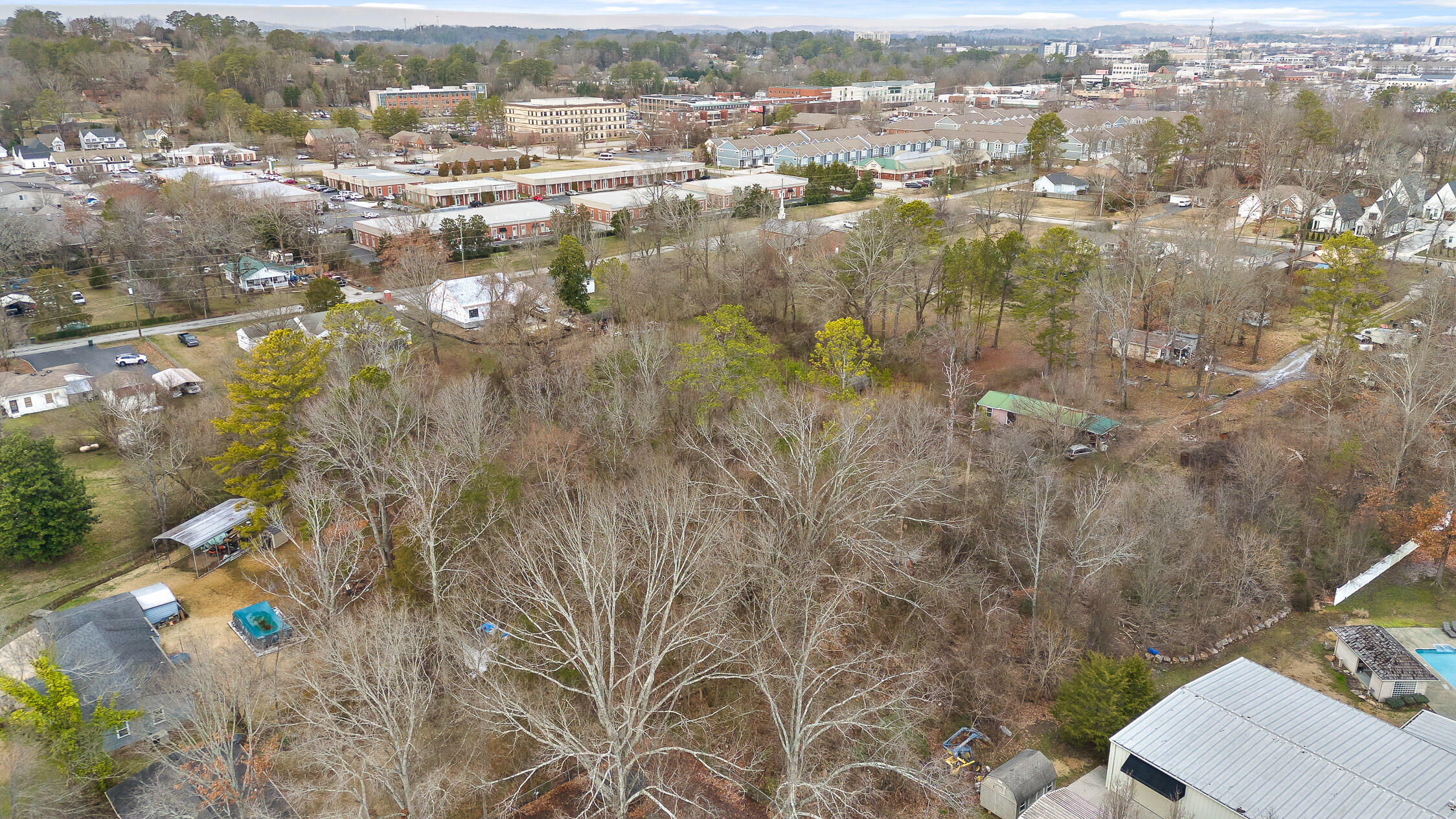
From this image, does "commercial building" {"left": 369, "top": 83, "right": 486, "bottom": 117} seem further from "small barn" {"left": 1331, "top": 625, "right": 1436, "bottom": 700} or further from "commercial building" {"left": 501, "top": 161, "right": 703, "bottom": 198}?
"small barn" {"left": 1331, "top": 625, "right": 1436, "bottom": 700}

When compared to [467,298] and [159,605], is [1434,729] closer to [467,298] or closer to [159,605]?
[159,605]

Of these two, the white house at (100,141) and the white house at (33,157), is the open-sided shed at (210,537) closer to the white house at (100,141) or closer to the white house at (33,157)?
the white house at (33,157)

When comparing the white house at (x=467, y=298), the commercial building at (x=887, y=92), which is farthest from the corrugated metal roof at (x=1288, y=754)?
the commercial building at (x=887, y=92)

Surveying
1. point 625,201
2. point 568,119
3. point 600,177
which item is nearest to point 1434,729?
point 625,201

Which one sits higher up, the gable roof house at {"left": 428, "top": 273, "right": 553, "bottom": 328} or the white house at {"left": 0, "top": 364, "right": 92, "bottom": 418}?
the gable roof house at {"left": 428, "top": 273, "right": 553, "bottom": 328}

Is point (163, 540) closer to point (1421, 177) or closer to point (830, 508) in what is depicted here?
point (830, 508)

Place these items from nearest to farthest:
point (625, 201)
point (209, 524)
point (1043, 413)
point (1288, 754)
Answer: point (1288, 754), point (209, 524), point (1043, 413), point (625, 201)

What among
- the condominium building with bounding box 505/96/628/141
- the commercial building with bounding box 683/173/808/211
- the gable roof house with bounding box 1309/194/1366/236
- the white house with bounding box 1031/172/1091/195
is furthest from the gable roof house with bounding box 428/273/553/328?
the condominium building with bounding box 505/96/628/141

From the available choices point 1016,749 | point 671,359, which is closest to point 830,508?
point 1016,749
